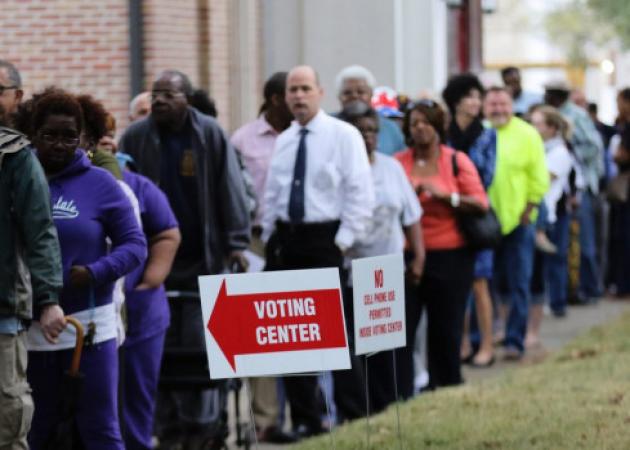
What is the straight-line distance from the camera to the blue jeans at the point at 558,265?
54.9 feet

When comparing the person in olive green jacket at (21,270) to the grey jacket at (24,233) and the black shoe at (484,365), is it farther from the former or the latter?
the black shoe at (484,365)

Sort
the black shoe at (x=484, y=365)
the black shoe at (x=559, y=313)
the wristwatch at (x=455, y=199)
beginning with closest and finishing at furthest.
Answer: the wristwatch at (x=455, y=199) → the black shoe at (x=484, y=365) → the black shoe at (x=559, y=313)

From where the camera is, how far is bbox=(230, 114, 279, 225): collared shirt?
10961mm

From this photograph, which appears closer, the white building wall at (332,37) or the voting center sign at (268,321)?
the voting center sign at (268,321)

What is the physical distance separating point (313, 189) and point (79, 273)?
3.13m

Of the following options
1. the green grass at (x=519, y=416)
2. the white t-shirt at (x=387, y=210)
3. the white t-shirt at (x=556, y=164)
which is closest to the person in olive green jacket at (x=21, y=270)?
the green grass at (x=519, y=416)

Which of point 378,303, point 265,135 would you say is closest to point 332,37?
point 265,135

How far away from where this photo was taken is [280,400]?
10867 millimetres

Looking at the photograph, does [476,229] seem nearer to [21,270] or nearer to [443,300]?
[443,300]

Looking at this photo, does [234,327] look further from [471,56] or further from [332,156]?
[471,56]

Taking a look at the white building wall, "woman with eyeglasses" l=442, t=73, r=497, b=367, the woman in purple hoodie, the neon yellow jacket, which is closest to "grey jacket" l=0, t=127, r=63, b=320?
the woman in purple hoodie

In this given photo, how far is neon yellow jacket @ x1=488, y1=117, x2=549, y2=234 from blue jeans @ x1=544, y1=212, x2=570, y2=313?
279 centimetres

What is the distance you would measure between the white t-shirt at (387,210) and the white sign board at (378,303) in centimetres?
317

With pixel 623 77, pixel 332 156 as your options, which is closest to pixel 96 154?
pixel 332 156
